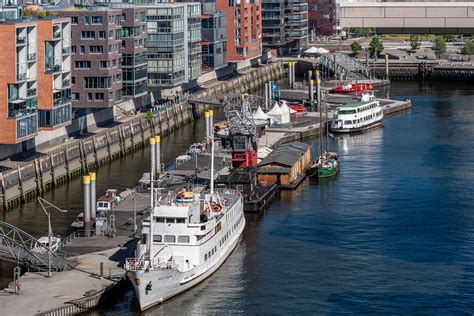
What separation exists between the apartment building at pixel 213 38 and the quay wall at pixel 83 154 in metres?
14.1

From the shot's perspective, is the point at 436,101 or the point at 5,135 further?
the point at 436,101

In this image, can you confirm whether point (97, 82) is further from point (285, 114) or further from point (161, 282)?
point (161, 282)

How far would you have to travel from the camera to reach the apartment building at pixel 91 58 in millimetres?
130250

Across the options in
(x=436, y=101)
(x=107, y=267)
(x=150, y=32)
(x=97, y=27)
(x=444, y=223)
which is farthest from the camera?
(x=436, y=101)

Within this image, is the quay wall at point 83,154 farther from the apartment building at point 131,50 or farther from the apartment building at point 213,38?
the apartment building at point 213,38

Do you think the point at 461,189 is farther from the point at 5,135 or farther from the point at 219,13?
the point at 219,13

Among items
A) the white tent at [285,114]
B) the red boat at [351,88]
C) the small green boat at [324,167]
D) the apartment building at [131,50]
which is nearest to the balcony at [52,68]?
the small green boat at [324,167]

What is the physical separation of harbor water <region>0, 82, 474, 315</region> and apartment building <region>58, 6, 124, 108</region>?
7.25 meters

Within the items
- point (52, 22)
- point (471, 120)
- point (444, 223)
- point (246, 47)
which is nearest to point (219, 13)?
point (246, 47)

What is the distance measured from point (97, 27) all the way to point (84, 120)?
909cm

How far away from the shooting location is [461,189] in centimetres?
10969

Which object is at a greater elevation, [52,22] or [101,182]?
[52,22]

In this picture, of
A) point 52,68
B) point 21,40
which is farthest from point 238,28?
point 21,40

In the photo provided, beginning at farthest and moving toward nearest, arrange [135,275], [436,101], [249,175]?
[436,101], [249,175], [135,275]
